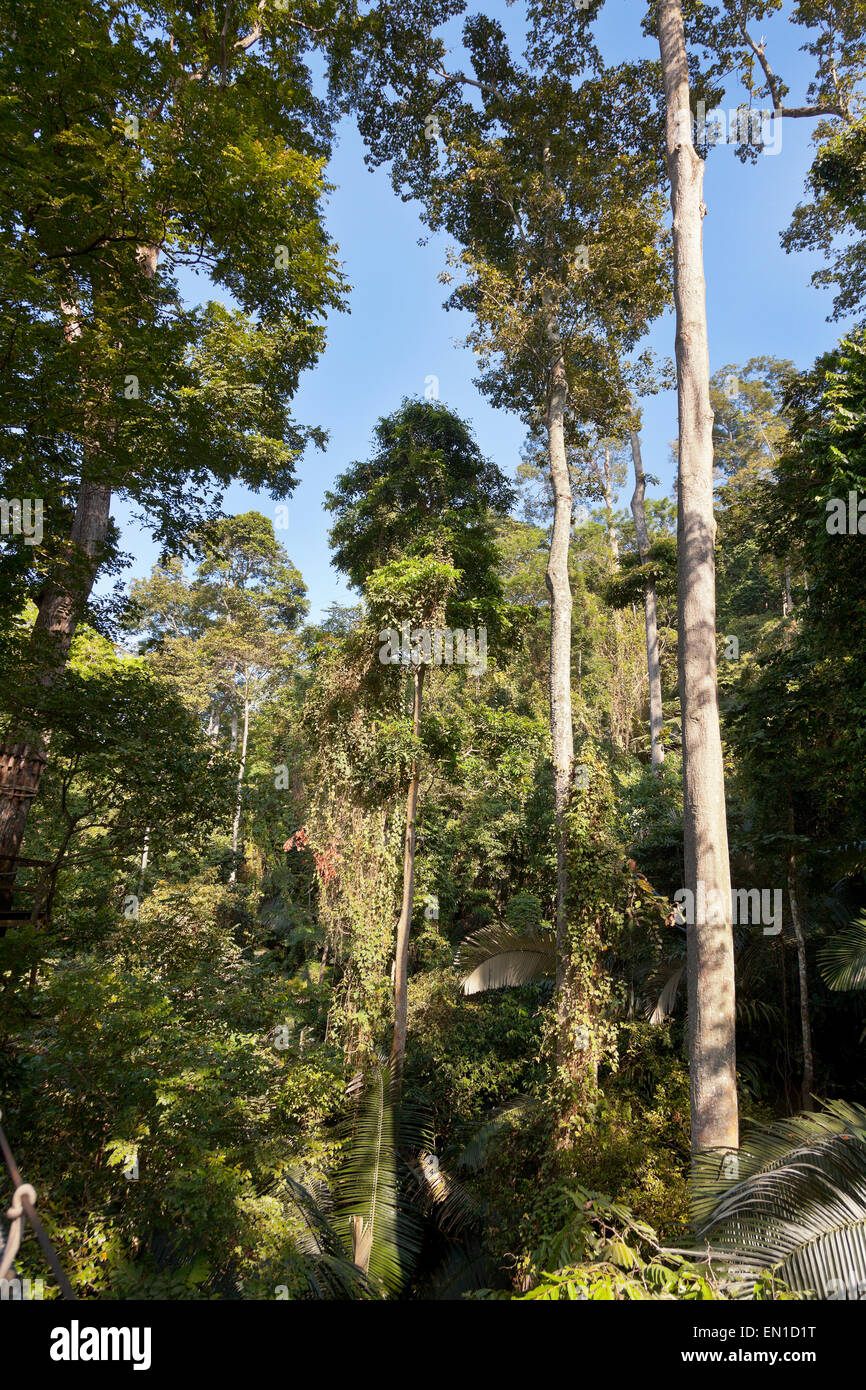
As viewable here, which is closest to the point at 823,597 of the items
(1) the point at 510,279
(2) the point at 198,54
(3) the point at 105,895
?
(1) the point at 510,279

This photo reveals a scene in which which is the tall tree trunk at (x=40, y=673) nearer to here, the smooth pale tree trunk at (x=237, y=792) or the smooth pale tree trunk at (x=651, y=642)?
the smooth pale tree trunk at (x=237, y=792)

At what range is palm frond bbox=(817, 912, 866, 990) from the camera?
5172mm

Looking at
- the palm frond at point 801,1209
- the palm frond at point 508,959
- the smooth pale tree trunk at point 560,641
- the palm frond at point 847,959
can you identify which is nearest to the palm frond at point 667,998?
the palm frond at point 508,959

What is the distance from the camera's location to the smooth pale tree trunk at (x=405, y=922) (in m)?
9.35

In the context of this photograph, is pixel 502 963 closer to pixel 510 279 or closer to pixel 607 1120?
pixel 607 1120

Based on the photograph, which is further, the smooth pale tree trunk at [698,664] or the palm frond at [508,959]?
the palm frond at [508,959]

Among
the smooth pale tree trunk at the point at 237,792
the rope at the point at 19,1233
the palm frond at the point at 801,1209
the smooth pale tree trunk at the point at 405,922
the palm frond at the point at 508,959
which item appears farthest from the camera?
the smooth pale tree trunk at the point at 405,922

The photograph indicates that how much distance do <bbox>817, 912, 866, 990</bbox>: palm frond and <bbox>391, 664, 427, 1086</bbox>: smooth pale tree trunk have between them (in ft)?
19.7

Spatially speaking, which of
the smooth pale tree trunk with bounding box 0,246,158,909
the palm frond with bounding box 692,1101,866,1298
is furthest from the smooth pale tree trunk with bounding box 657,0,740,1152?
the smooth pale tree trunk with bounding box 0,246,158,909

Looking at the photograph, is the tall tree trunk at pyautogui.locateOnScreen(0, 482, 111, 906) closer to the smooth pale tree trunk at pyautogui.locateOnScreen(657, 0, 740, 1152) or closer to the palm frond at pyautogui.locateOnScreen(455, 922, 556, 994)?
the palm frond at pyautogui.locateOnScreen(455, 922, 556, 994)

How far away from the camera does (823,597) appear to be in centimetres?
623

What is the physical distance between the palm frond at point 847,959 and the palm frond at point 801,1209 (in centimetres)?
189

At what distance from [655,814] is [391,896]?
4.78 metres

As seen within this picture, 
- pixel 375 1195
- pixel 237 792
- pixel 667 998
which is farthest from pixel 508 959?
pixel 237 792
